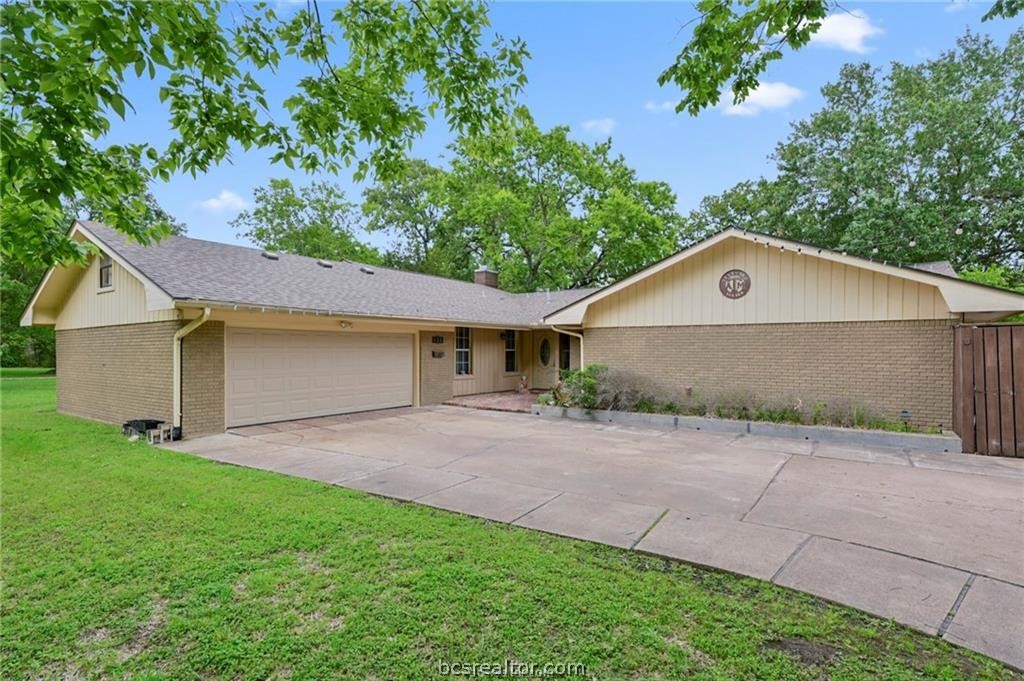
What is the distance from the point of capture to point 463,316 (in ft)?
48.5

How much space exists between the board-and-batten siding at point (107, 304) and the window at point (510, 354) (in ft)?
34.5

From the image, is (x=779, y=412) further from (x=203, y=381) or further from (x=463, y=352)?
(x=203, y=381)

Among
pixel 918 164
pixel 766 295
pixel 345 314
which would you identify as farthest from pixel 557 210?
pixel 345 314

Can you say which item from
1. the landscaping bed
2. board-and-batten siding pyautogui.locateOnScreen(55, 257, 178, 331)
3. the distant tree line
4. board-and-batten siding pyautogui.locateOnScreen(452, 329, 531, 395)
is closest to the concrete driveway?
the landscaping bed

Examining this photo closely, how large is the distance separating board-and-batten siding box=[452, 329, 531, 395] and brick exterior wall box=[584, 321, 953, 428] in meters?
A: 5.16

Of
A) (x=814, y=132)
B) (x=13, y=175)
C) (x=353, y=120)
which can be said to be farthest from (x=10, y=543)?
(x=814, y=132)

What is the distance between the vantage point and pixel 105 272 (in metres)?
11.1

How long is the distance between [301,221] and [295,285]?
25.9 metres

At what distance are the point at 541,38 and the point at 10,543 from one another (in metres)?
7.33

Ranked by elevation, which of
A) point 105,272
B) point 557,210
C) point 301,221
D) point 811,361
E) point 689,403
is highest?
point 301,221

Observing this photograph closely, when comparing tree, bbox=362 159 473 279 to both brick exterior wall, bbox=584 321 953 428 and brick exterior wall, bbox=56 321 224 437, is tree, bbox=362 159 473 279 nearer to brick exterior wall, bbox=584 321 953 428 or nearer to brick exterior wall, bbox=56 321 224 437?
brick exterior wall, bbox=56 321 224 437

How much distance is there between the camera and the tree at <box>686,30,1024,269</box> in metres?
21.2

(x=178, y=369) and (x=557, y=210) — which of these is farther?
(x=557, y=210)

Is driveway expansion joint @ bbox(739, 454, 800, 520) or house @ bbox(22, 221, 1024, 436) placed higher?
house @ bbox(22, 221, 1024, 436)
